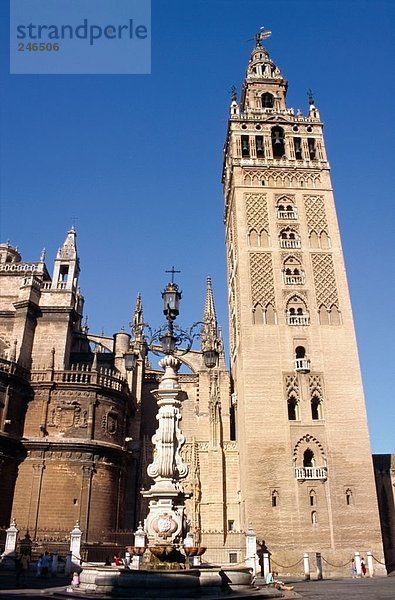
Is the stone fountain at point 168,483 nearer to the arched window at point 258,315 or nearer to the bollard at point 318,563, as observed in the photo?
the bollard at point 318,563

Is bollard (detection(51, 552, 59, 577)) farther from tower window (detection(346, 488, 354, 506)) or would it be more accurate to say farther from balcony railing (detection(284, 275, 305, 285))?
balcony railing (detection(284, 275, 305, 285))

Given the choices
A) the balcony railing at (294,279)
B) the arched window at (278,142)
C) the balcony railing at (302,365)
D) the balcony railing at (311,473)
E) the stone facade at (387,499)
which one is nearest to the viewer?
the balcony railing at (311,473)

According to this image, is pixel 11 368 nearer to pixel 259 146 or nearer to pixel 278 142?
pixel 259 146

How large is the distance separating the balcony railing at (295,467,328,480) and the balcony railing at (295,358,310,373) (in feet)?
17.3

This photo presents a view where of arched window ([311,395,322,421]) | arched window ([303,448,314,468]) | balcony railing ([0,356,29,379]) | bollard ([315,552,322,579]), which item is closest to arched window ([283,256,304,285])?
arched window ([311,395,322,421])

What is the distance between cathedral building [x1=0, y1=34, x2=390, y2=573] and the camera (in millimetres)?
26234

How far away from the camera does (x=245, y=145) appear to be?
37469 millimetres

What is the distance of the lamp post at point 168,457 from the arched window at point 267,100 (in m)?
31.5

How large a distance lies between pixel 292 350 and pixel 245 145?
52.3ft

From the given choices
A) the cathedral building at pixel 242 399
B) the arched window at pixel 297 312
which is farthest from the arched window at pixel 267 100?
the arched window at pixel 297 312

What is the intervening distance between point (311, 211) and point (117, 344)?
15.9 metres

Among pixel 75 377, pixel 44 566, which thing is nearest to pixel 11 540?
pixel 44 566

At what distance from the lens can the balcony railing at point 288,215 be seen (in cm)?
3431

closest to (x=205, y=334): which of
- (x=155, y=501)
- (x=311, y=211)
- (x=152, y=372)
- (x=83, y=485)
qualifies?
(x=152, y=372)
